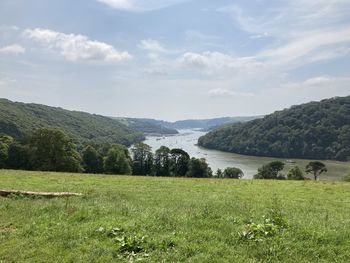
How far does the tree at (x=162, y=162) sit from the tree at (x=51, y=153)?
39.8 metres

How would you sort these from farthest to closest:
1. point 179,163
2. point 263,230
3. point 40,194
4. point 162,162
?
1. point 162,162
2. point 179,163
3. point 40,194
4. point 263,230

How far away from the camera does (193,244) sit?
9.63 m

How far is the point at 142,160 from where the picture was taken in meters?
117

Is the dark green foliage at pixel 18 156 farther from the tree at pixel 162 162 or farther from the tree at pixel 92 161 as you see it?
the tree at pixel 162 162

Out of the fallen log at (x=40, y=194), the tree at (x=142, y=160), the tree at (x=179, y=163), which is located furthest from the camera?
the tree at (x=142, y=160)

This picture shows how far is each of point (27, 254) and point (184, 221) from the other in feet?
14.6

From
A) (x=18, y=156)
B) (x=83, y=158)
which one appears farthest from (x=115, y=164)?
(x=18, y=156)

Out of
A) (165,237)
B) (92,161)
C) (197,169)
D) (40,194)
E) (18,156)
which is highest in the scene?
(165,237)

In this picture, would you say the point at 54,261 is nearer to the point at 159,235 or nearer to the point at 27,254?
the point at 27,254

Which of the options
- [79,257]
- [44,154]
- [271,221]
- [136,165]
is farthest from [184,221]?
[136,165]

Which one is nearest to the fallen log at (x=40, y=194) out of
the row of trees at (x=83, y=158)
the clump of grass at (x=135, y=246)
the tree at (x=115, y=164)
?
the clump of grass at (x=135, y=246)

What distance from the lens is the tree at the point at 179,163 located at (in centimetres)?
11406

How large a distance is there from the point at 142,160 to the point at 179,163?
11701 mm

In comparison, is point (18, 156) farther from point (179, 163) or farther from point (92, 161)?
point (179, 163)
